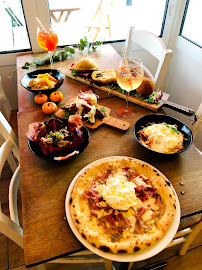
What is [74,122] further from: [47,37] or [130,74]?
[47,37]

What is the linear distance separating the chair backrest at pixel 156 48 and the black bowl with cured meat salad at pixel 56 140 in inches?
41.4

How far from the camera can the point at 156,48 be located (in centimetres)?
193

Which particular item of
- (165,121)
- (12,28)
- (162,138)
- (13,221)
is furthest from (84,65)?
(13,221)

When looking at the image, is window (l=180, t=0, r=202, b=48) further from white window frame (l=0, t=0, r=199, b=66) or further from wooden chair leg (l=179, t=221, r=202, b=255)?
wooden chair leg (l=179, t=221, r=202, b=255)

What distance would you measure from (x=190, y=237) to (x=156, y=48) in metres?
1.51

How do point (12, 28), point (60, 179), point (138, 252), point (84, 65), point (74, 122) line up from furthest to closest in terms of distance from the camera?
point (12, 28), point (84, 65), point (74, 122), point (60, 179), point (138, 252)

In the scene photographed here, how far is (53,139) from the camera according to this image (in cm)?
111

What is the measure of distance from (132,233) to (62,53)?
168 cm

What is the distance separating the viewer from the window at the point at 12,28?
2.11 metres

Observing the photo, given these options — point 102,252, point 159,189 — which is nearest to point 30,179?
point 102,252

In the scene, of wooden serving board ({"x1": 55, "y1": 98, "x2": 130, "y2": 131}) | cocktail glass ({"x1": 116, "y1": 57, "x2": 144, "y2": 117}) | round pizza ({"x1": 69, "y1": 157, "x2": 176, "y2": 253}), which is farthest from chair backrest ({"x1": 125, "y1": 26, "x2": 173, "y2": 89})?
round pizza ({"x1": 69, "y1": 157, "x2": 176, "y2": 253})

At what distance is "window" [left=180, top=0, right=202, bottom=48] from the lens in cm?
243

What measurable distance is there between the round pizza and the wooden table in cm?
8

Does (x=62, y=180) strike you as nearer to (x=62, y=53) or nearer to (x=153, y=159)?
(x=153, y=159)
